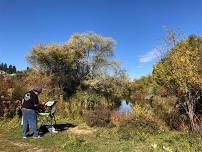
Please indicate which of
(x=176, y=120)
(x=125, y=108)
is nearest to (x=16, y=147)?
(x=176, y=120)

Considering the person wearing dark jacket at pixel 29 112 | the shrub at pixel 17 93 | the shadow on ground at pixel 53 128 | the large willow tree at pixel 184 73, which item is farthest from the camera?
the shrub at pixel 17 93

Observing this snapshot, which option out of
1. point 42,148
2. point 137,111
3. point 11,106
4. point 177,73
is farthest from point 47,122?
point 177,73

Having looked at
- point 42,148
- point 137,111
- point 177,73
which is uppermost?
point 177,73

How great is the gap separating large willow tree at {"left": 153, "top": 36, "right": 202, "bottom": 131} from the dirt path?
5305mm

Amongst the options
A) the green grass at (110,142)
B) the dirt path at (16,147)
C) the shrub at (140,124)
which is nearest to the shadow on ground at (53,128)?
the green grass at (110,142)

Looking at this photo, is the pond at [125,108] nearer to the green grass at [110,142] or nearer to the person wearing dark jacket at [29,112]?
the green grass at [110,142]

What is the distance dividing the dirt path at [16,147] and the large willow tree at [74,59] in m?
12.3

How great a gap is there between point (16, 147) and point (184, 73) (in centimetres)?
614

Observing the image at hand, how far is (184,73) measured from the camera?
13.8 meters

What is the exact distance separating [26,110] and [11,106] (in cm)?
473

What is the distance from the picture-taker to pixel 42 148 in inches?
475

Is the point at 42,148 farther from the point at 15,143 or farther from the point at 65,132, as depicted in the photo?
the point at 65,132

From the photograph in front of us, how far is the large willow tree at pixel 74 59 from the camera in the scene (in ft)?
85.6

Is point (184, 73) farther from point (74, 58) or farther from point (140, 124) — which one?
point (74, 58)
